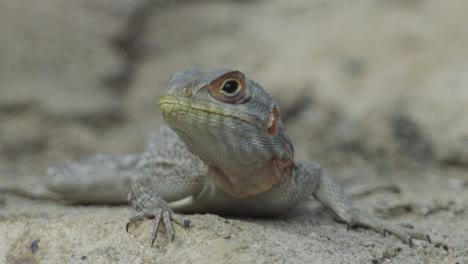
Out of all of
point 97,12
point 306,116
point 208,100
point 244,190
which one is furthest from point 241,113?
point 97,12

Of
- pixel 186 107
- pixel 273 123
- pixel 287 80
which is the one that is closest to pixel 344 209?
pixel 273 123

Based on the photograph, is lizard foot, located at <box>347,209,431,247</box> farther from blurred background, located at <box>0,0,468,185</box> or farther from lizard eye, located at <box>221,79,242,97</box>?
blurred background, located at <box>0,0,468,185</box>

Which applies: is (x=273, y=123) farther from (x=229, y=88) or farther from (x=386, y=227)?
(x=386, y=227)

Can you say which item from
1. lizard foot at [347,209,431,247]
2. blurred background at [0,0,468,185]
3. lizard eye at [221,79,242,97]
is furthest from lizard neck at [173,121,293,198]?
blurred background at [0,0,468,185]

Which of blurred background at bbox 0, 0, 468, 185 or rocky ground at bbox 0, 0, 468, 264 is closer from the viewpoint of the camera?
rocky ground at bbox 0, 0, 468, 264

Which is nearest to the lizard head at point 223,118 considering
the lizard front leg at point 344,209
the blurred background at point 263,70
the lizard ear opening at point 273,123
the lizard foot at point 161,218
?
the lizard ear opening at point 273,123

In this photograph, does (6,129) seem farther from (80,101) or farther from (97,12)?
(97,12)
